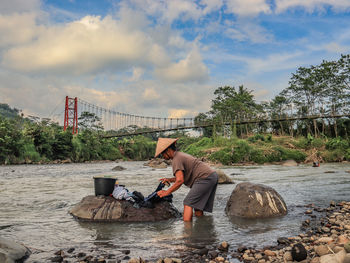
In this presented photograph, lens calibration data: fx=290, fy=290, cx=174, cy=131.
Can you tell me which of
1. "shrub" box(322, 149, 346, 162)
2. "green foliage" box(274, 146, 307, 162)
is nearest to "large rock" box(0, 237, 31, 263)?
"green foliage" box(274, 146, 307, 162)

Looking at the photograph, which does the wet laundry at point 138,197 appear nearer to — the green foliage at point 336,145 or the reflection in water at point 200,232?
the reflection in water at point 200,232

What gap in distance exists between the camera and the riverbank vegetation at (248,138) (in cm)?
2167

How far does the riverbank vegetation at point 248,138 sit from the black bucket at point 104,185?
54.6ft

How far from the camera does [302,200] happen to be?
6105 millimetres

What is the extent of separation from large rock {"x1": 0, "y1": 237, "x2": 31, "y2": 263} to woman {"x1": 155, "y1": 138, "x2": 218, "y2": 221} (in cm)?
188

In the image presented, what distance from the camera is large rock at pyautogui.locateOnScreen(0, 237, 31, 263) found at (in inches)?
102

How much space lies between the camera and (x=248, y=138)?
2642cm

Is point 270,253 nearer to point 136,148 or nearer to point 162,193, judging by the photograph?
point 162,193

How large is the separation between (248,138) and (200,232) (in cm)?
2346

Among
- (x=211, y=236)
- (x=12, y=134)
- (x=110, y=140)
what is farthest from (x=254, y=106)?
(x=211, y=236)

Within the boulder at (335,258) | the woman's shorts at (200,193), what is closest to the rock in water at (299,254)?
the boulder at (335,258)

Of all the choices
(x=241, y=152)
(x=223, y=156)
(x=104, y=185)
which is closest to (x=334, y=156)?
(x=241, y=152)

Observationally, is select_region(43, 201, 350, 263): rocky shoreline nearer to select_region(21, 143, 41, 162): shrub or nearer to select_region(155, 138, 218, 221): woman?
select_region(155, 138, 218, 221): woman

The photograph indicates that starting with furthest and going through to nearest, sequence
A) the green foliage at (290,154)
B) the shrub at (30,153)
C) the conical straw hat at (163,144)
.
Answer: the shrub at (30,153) < the green foliage at (290,154) < the conical straw hat at (163,144)
